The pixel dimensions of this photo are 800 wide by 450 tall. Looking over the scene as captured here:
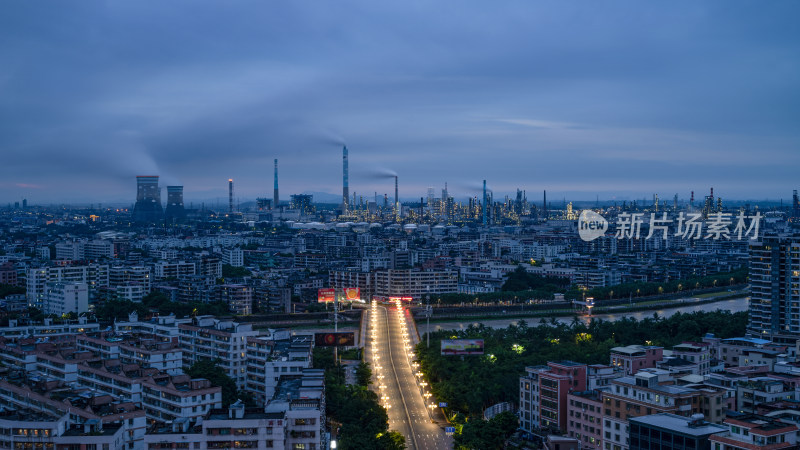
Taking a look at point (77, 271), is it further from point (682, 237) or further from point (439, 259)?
point (682, 237)

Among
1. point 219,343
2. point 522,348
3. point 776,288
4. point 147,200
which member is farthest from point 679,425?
point 147,200

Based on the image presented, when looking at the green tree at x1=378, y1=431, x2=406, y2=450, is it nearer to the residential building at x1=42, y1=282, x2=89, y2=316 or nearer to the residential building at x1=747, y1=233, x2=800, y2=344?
the residential building at x1=747, y1=233, x2=800, y2=344

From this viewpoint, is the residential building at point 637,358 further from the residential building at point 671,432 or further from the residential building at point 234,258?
the residential building at point 234,258

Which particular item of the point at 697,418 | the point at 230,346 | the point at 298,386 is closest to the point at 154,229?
the point at 230,346

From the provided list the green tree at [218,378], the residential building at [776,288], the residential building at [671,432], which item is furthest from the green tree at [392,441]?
the residential building at [776,288]

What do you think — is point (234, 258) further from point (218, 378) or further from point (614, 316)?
point (218, 378)
